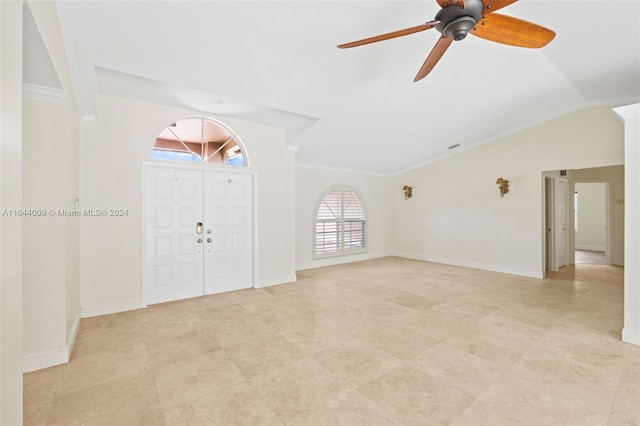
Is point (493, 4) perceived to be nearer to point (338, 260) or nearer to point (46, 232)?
point (46, 232)

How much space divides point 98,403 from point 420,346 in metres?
2.68

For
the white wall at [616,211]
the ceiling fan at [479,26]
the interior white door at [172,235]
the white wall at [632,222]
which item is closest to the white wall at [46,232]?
the interior white door at [172,235]

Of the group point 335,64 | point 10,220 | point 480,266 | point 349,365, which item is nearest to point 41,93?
point 10,220

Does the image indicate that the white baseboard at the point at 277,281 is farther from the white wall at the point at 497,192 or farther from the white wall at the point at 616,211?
the white wall at the point at 616,211

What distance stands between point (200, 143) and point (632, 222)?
5456mm

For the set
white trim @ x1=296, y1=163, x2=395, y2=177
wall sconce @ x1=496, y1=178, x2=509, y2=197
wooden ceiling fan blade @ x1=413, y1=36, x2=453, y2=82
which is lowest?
wall sconce @ x1=496, y1=178, x2=509, y2=197

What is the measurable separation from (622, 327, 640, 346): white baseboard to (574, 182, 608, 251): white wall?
331 inches

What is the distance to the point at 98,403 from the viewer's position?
202cm

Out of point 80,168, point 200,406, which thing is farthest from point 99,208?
point 200,406

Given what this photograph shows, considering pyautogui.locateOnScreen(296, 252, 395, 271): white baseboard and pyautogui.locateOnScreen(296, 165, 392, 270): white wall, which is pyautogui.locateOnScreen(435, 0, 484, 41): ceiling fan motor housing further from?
pyautogui.locateOnScreen(296, 252, 395, 271): white baseboard

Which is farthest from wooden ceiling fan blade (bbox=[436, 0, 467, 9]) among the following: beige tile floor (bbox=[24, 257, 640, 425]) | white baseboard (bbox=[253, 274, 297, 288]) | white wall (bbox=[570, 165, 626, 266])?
white wall (bbox=[570, 165, 626, 266])

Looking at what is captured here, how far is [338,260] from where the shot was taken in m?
7.24

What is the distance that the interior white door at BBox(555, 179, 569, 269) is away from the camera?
6453 millimetres

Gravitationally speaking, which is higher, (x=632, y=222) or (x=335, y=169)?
(x=335, y=169)
